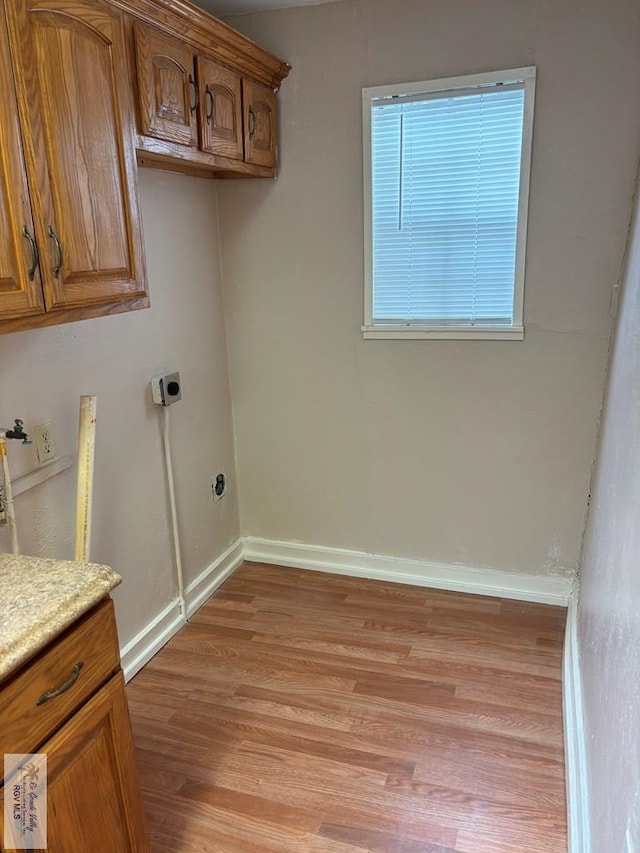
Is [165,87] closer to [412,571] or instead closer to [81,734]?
[81,734]

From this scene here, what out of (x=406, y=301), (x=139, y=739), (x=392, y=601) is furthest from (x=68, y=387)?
(x=392, y=601)

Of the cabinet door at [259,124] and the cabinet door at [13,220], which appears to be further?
the cabinet door at [259,124]

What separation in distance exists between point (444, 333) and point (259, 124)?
1.11 metres

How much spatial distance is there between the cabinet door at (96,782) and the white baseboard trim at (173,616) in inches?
35.9

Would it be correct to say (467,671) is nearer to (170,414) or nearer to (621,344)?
(621,344)

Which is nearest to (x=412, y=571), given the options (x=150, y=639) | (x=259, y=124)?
(x=150, y=639)

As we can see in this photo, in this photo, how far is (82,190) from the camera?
5.02ft

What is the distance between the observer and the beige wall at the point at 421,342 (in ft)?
7.30

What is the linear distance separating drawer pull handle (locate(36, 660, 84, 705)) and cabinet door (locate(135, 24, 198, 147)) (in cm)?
148

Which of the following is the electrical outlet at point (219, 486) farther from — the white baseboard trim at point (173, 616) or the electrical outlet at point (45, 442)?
the electrical outlet at point (45, 442)

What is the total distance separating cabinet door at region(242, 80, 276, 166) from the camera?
2.35 meters

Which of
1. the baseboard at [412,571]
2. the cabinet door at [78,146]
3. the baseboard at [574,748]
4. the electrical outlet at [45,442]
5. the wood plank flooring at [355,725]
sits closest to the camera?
the cabinet door at [78,146]

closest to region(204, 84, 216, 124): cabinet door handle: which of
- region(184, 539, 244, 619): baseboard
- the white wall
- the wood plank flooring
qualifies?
the white wall

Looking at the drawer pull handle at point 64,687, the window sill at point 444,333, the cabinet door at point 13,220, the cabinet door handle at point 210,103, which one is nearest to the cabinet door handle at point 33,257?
the cabinet door at point 13,220
